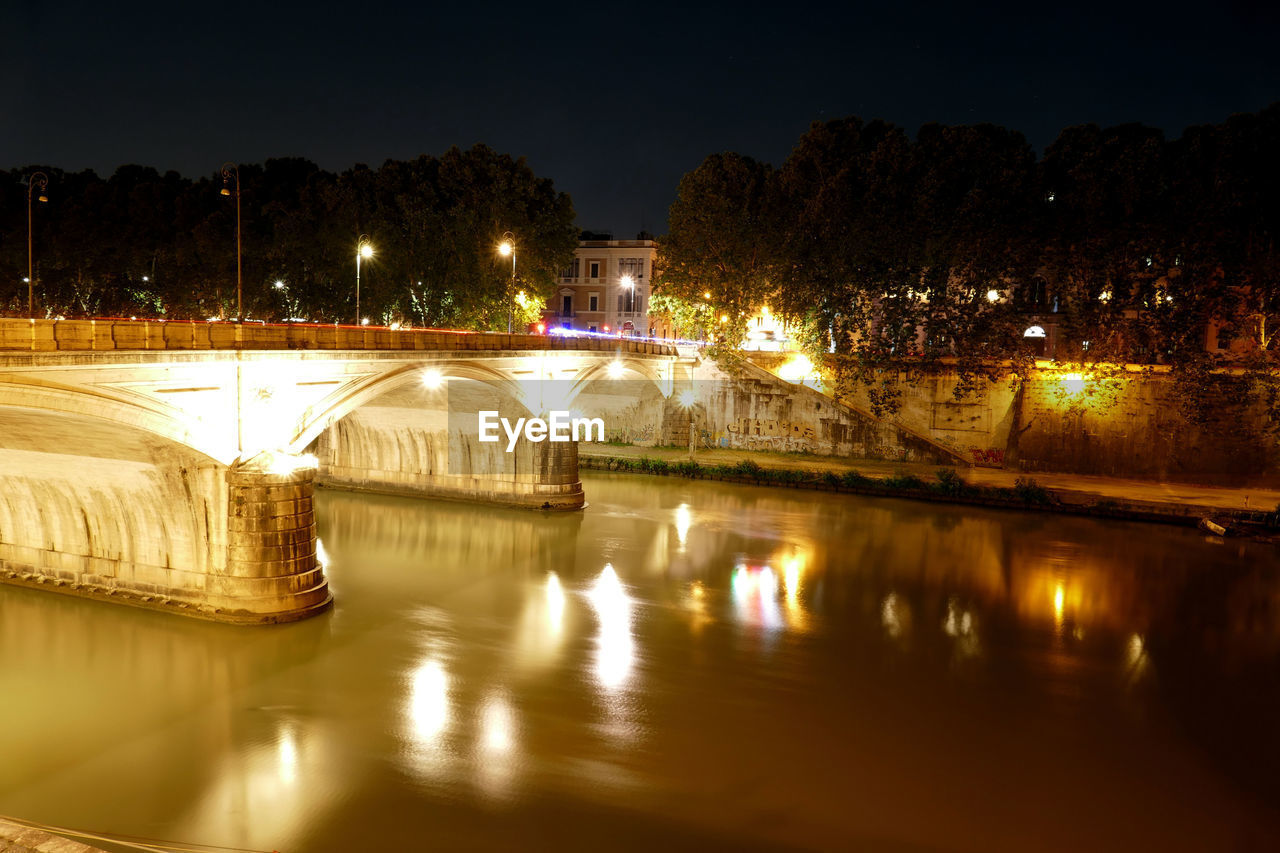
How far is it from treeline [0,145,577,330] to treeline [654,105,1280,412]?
8.29 m

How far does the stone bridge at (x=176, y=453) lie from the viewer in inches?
448

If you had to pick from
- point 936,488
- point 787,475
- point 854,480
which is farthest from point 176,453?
point 936,488

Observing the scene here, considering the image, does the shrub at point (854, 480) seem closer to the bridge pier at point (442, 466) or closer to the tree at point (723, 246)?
the tree at point (723, 246)

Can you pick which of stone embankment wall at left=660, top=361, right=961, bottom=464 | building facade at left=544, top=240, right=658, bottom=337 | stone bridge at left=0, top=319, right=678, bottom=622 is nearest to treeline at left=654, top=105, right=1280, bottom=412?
stone embankment wall at left=660, top=361, right=961, bottom=464

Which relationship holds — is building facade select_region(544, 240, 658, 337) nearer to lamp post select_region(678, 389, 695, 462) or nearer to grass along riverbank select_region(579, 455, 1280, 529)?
lamp post select_region(678, 389, 695, 462)

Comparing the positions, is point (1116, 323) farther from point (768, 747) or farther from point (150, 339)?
point (150, 339)

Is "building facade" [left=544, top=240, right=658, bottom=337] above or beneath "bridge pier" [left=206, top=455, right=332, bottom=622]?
above

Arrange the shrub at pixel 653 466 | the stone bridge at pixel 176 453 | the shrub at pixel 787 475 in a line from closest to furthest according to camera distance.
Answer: the stone bridge at pixel 176 453, the shrub at pixel 787 475, the shrub at pixel 653 466

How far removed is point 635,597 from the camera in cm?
1789

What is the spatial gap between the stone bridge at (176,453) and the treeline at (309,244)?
1775cm

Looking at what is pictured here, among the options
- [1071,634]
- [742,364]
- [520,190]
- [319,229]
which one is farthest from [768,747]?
[319,229]

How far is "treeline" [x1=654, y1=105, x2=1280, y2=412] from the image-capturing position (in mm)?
28453
